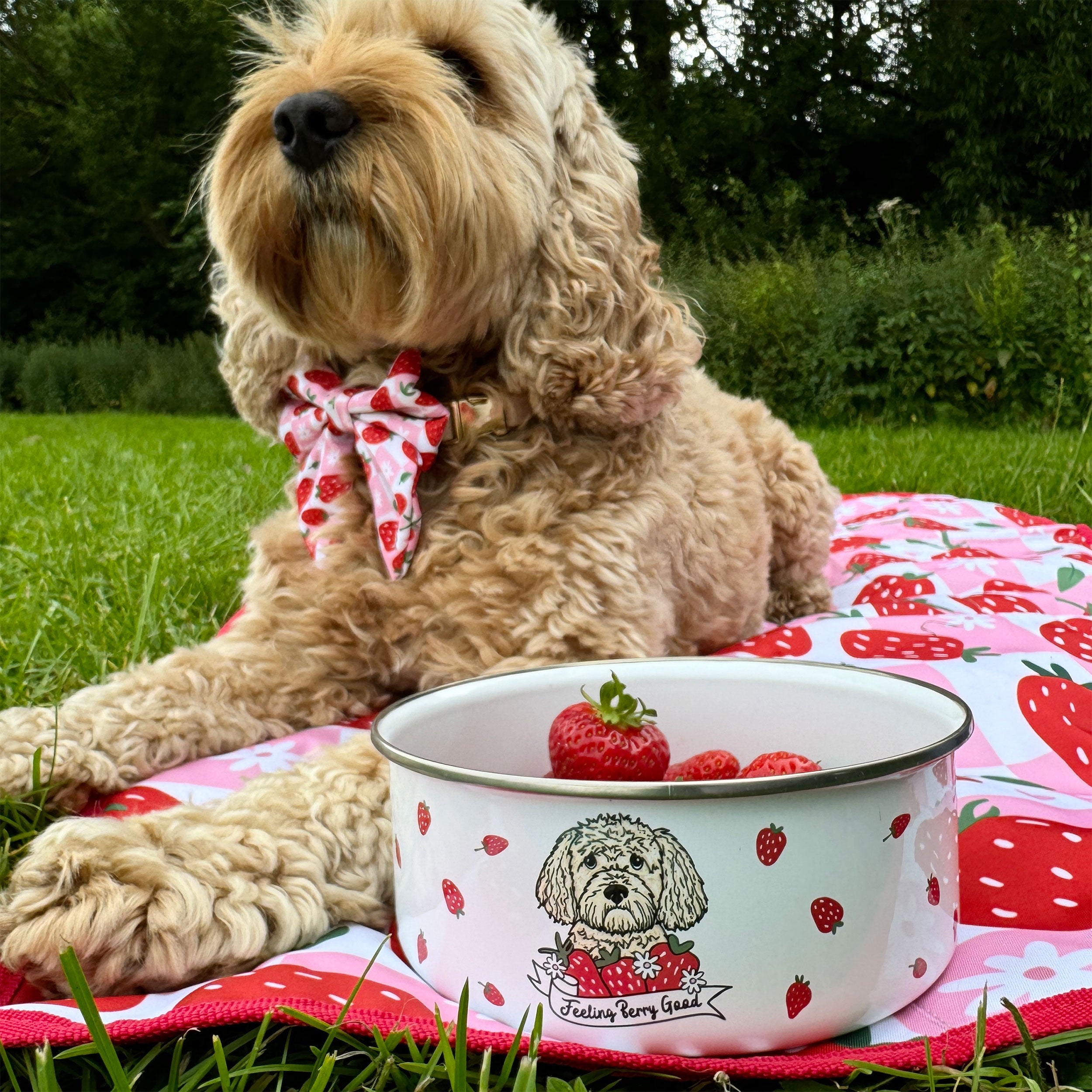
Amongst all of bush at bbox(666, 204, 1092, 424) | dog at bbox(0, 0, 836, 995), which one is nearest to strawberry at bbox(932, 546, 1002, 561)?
dog at bbox(0, 0, 836, 995)

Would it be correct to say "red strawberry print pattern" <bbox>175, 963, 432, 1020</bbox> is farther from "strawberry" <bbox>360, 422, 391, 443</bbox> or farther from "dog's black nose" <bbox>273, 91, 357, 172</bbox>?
"dog's black nose" <bbox>273, 91, 357, 172</bbox>

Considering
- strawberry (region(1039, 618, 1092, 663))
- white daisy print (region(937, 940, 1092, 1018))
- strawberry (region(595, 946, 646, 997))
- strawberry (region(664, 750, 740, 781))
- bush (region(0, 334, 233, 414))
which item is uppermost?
strawberry (region(664, 750, 740, 781))

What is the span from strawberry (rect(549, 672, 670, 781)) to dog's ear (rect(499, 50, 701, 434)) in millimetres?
866

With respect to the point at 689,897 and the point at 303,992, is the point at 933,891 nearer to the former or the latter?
the point at 689,897

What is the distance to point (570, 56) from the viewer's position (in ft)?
7.33

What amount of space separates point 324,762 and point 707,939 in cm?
78

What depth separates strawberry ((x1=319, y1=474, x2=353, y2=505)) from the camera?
2131 millimetres

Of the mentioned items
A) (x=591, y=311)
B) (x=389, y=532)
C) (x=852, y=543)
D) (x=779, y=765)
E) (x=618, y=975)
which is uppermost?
(x=591, y=311)

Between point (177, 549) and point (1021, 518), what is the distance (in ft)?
9.08

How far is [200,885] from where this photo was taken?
1294 millimetres

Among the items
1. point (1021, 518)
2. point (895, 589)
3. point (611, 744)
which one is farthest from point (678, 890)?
point (1021, 518)

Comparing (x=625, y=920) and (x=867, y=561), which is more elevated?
(x=625, y=920)

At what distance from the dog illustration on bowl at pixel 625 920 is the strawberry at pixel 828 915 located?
11 cm

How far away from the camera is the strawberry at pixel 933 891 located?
113 cm
